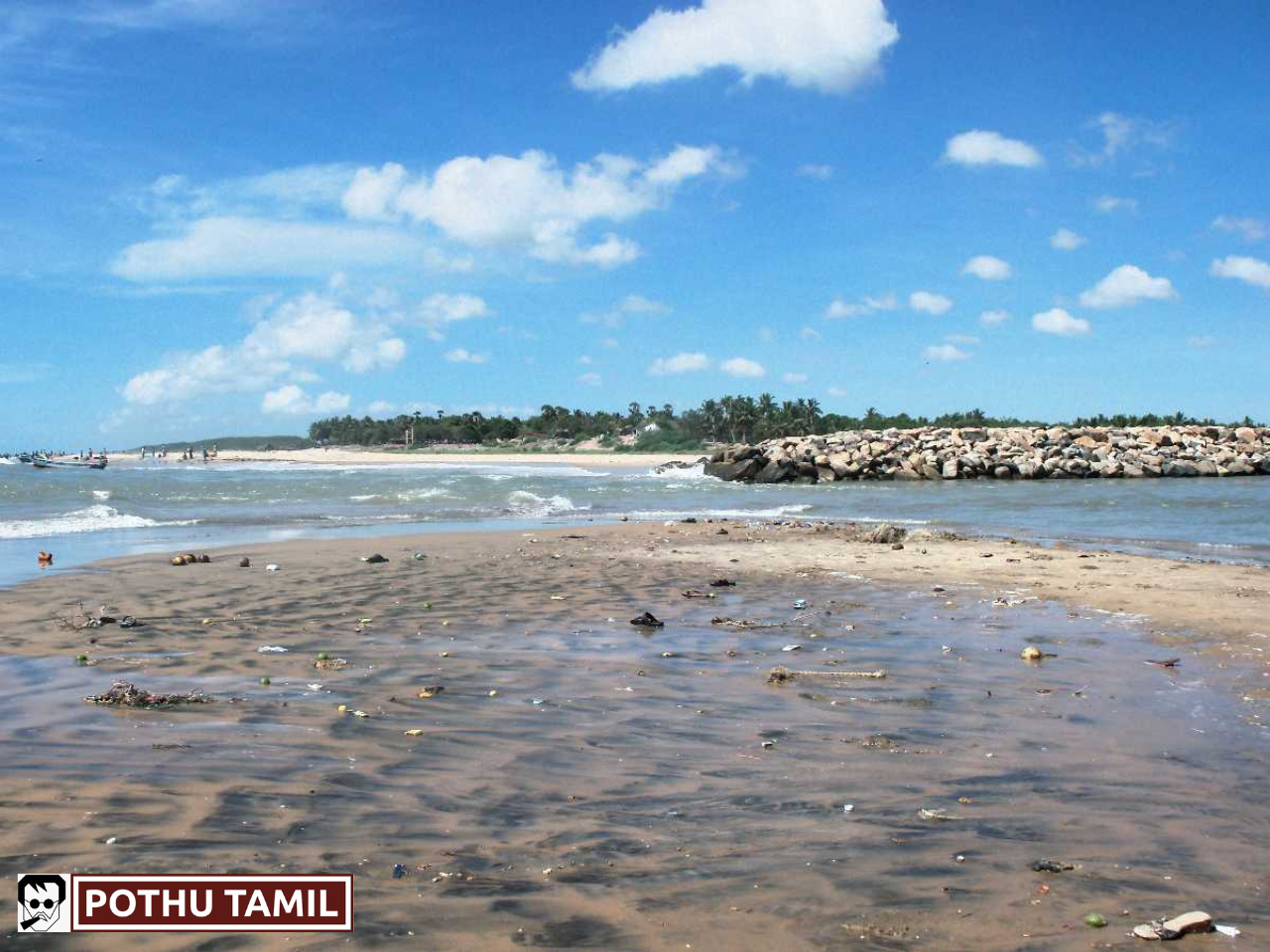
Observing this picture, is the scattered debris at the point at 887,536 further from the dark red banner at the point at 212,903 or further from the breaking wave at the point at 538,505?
the dark red banner at the point at 212,903

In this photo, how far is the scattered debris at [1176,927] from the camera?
11.1 ft

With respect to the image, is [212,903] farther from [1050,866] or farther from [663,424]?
[663,424]

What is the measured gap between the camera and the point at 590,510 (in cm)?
2850

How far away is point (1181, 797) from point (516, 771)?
3.44 m

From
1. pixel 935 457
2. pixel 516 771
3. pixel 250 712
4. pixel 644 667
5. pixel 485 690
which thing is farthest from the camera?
pixel 935 457

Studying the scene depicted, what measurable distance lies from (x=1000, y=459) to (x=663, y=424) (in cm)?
8808

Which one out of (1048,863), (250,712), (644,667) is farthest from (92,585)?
(1048,863)

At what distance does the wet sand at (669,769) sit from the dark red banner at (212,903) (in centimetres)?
10

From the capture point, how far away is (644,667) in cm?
769

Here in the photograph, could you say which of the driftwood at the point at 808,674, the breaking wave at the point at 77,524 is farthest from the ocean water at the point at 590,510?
the driftwood at the point at 808,674

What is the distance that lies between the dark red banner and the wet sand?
3.8 inches

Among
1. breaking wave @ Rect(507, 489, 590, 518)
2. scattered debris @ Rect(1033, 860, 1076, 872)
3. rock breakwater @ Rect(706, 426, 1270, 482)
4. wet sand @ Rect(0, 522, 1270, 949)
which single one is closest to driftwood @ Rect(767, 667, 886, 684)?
wet sand @ Rect(0, 522, 1270, 949)

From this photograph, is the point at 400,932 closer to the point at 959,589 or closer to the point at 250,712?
the point at 250,712

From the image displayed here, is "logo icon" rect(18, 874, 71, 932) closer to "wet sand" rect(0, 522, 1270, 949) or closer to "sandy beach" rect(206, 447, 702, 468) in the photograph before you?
"wet sand" rect(0, 522, 1270, 949)
